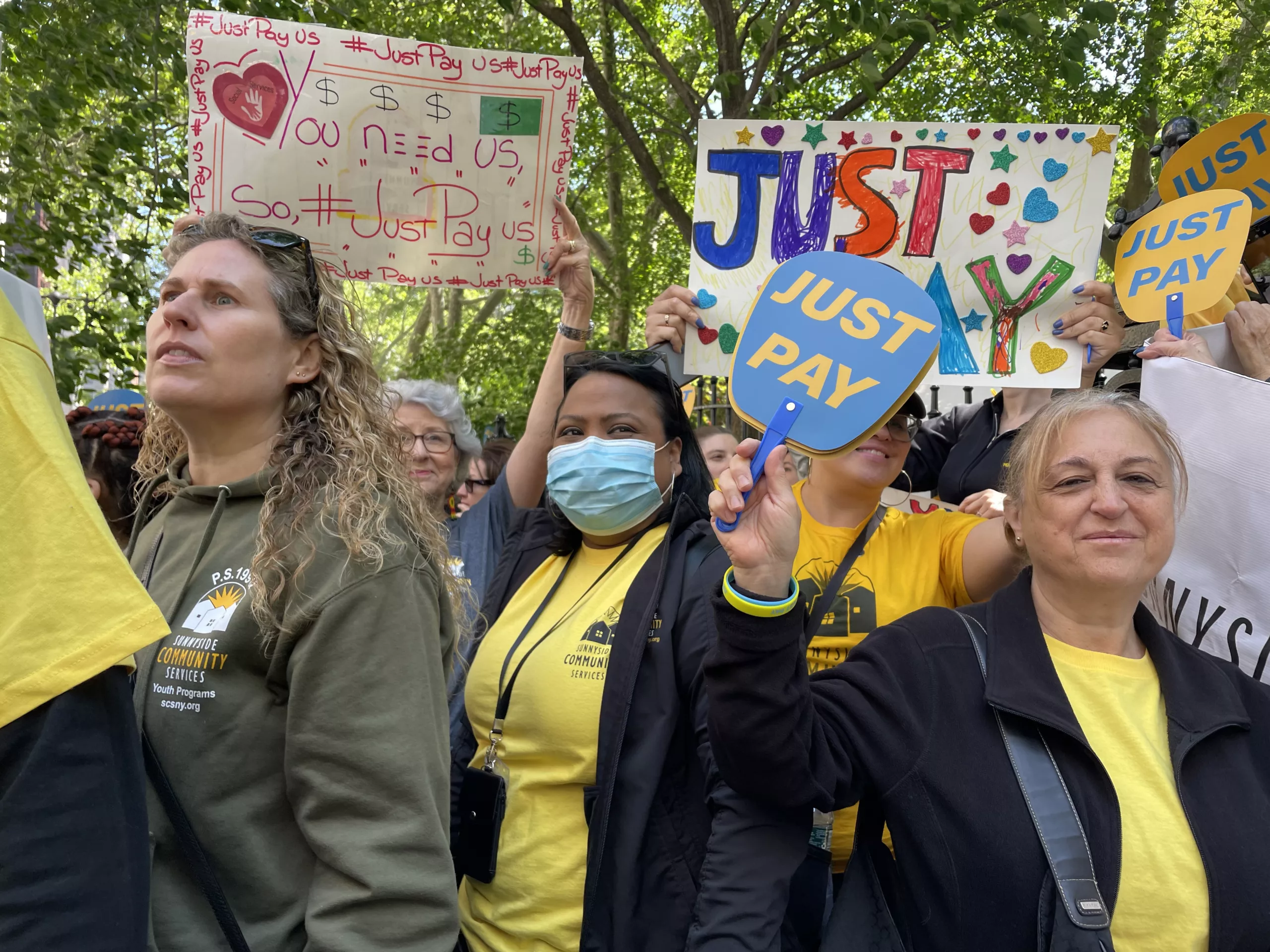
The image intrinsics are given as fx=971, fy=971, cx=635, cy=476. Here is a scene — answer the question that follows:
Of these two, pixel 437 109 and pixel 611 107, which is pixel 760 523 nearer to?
pixel 437 109

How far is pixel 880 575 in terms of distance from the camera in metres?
2.51

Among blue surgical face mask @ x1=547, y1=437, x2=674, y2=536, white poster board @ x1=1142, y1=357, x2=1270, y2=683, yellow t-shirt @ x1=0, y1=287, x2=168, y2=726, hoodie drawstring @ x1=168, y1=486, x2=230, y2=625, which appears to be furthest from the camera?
blue surgical face mask @ x1=547, y1=437, x2=674, y2=536

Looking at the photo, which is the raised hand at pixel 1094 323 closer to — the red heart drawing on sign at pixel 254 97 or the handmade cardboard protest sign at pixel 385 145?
the handmade cardboard protest sign at pixel 385 145

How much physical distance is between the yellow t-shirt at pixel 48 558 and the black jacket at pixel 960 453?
100 inches

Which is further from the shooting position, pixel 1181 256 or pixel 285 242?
pixel 1181 256

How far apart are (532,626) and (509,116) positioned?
1624mm

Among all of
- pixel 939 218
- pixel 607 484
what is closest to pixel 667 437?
pixel 607 484

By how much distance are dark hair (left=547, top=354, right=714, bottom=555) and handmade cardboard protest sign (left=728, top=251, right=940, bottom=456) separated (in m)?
0.63

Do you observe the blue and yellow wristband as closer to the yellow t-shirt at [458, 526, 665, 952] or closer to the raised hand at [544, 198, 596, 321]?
the yellow t-shirt at [458, 526, 665, 952]

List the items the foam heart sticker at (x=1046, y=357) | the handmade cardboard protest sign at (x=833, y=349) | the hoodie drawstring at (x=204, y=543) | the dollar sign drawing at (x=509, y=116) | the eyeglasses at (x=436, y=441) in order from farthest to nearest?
the eyeglasses at (x=436, y=441) → the dollar sign drawing at (x=509, y=116) → the foam heart sticker at (x=1046, y=357) → the handmade cardboard protest sign at (x=833, y=349) → the hoodie drawstring at (x=204, y=543)

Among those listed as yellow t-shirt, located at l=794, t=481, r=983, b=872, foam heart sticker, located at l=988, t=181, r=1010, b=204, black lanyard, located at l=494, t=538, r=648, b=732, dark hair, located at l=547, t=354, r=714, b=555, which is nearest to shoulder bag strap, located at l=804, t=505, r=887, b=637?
yellow t-shirt, located at l=794, t=481, r=983, b=872

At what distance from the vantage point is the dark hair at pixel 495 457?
4.74 m

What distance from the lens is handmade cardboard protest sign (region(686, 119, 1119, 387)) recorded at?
285cm

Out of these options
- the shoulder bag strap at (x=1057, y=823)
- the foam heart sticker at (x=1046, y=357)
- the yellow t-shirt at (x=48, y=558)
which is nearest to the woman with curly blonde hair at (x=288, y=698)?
the yellow t-shirt at (x=48, y=558)
